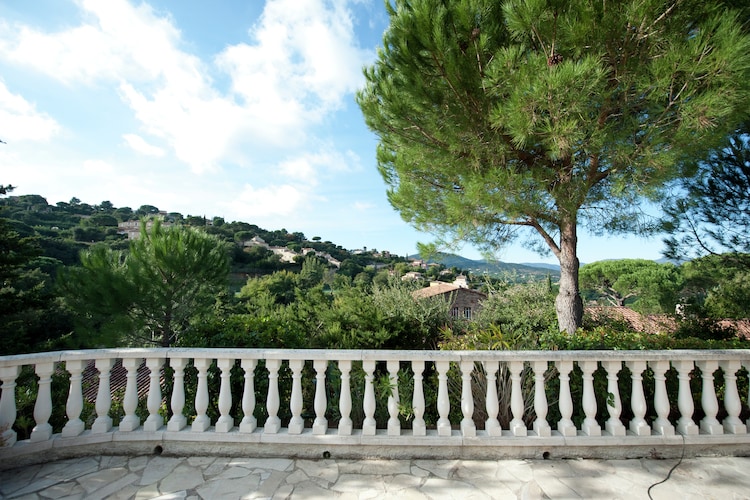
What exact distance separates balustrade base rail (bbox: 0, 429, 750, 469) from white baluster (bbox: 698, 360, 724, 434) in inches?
2.5

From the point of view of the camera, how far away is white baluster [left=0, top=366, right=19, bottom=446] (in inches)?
88.0

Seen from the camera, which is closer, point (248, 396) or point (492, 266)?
point (248, 396)

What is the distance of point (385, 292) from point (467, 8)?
13.6 ft

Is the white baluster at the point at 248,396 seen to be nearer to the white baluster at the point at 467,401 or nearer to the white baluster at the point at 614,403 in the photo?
the white baluster at the point at 467,401

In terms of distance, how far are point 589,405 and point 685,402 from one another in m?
0.71

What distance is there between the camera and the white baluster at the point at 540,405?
231cm

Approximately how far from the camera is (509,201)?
3.68 meters

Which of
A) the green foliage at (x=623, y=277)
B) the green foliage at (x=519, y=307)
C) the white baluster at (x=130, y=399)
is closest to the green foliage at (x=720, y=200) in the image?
the green foliage at (x=519, y=307)

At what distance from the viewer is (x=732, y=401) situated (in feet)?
7.86

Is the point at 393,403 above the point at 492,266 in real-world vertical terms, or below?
below

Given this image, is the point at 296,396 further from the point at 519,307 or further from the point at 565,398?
the point at 519,307

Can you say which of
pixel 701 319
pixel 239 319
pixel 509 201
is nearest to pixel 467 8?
pixel 509 201

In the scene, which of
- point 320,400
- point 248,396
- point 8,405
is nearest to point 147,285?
point 8,405

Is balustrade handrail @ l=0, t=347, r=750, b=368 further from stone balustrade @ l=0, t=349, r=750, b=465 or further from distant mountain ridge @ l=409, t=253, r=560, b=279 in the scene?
distant mountain ridge @ l=409, t=253, r=560, b=279
